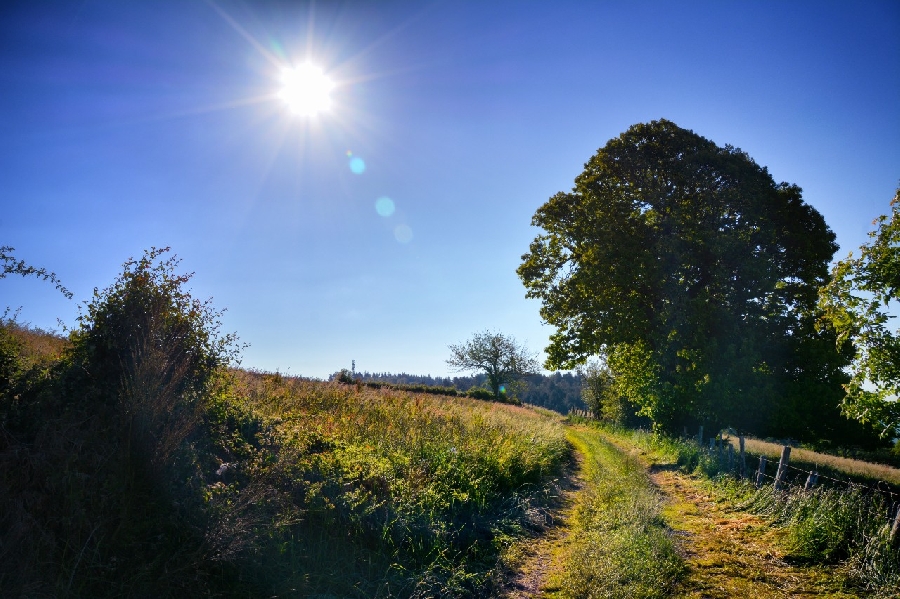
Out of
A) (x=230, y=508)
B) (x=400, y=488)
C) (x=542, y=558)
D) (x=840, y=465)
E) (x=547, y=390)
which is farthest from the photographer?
(x=547, y=390)

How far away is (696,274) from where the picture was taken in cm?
1781

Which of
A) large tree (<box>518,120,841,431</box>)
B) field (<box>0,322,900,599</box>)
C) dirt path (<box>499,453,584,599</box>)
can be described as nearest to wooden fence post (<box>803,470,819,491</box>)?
field (<box>0,322,900,599</box>)

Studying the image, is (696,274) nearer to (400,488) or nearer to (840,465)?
(840,465)

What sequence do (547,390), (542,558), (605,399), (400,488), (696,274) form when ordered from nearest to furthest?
(542,558) < (400,488) < (696,274) < (605,399) < (547,390)

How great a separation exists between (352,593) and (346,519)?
3.85 feet

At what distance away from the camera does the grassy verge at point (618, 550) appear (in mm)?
5570

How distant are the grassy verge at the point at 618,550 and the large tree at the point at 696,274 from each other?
26.4ft

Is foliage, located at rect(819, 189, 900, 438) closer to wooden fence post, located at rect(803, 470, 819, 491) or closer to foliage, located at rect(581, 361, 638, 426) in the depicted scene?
wooden fence post, located at rect(803, 470, 819, 491)

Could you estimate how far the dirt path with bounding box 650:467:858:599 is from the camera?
5.78m

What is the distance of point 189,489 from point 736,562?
294 inches

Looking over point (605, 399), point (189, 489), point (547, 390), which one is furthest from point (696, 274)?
point (547, 390)

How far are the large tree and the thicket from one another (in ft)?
36.2

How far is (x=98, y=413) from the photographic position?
5754mm

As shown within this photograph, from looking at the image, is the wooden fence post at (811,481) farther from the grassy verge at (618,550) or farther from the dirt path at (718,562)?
the grassy verge at (618,550)
